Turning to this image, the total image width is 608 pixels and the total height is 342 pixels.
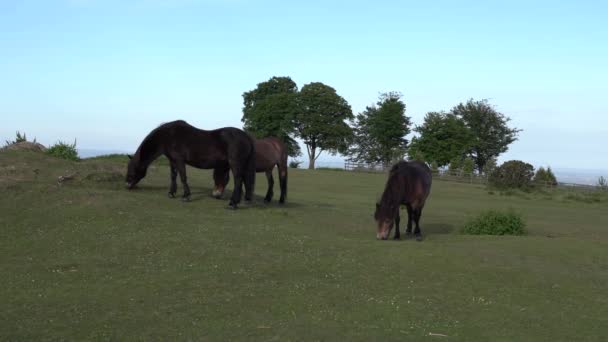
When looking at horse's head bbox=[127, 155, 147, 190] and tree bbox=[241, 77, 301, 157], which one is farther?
tree bbox=[241, 77, 301, 157]

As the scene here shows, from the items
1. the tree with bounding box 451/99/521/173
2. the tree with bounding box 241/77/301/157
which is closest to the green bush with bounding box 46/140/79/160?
the tree with bounding box 241/77/301/157

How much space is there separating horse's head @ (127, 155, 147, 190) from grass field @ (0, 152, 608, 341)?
1.26 m

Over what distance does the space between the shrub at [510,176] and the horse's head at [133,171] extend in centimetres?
3555

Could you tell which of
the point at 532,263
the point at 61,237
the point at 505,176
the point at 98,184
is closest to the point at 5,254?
the point at 61,237

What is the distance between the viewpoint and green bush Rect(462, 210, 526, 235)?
16.2m

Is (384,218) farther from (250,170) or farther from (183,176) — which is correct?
(183,176)

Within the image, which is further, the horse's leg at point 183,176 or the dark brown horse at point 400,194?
the horse's leg at point 183,176

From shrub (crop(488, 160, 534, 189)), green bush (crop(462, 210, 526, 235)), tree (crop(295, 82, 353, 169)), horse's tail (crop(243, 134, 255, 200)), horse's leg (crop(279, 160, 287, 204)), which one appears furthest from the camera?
tree (crop(295, 82, 353, 169))

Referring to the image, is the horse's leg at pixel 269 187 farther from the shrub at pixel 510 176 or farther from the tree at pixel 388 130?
the tree at pixel 388 130

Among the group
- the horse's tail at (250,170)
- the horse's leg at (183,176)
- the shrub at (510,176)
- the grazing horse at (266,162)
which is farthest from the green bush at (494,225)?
the shrub at (510,176)

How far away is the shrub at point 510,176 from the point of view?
46562 mm

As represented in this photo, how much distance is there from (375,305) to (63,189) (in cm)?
1029

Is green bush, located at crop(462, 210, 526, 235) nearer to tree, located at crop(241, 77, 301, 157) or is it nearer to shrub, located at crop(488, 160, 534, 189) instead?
shrub, located at crop(488, 160, 534, 189)

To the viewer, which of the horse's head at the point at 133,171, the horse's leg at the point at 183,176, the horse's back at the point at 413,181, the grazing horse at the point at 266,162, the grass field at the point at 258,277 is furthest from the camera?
the grazing horse at the point at 266,162
